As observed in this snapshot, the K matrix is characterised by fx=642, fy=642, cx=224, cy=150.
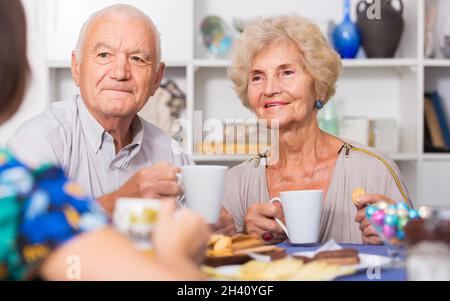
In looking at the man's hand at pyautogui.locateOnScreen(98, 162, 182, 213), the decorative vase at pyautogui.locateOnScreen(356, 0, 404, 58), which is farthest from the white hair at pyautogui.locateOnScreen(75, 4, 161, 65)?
the decorative vase at pyautogui.locateOnScreen(356, 0, 404, 58)

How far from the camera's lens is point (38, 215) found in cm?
48

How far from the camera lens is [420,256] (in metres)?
0.62

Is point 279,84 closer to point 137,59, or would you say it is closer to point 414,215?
point 137,59

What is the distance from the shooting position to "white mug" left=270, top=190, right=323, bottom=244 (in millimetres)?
850

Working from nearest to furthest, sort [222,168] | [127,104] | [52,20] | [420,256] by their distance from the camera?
[420,256] → [222,168] → [127,104] → [52,20]

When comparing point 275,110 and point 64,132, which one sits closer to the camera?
point 64,132

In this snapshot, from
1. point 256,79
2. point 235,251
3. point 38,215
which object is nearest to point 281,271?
point 235,251

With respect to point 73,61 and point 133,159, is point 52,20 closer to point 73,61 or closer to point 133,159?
point 73,61

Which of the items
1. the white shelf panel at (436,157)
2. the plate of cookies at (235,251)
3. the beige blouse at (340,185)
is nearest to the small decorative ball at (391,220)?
the plate of cookies at (235,251)

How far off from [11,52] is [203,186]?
0.30 metres

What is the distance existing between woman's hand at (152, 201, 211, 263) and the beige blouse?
52 cm

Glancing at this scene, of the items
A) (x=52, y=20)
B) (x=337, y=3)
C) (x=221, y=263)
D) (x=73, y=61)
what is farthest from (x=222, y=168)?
(x=337, y=3)

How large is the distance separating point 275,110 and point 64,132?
1.23 feet

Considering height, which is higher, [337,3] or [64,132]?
[337,3]
